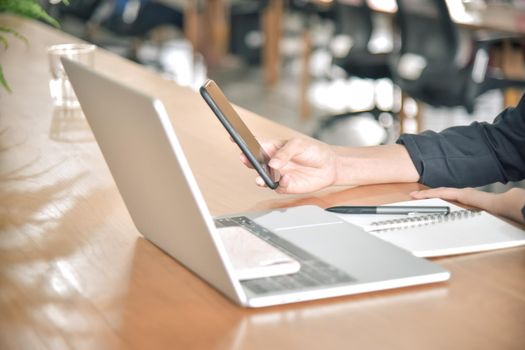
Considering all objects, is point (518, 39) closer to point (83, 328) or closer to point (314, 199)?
point (314, 199)

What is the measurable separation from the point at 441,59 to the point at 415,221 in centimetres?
332

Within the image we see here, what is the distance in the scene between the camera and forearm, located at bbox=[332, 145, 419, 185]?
5.61ft

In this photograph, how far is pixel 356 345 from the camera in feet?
3.55

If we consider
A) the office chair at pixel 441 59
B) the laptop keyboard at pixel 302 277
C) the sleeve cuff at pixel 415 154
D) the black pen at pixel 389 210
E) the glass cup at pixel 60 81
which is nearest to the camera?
the laptop keyboard at pixel 302 277

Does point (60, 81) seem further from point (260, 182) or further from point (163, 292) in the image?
point (163, 292)

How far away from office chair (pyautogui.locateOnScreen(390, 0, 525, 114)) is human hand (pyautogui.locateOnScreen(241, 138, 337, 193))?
2.96 metres

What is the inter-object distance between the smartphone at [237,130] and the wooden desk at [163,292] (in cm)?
8

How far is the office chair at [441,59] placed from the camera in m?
4.52

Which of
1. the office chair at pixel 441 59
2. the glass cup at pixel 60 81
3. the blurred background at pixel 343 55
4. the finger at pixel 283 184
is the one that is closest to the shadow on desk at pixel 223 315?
the finger at pixel 283 184

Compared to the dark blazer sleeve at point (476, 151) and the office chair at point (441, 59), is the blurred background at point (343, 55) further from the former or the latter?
the dark blazer sleeve at point (476, 151)

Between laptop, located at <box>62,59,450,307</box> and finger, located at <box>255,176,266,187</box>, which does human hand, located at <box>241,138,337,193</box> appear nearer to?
finger, located at <box>255,176,266,187</box>

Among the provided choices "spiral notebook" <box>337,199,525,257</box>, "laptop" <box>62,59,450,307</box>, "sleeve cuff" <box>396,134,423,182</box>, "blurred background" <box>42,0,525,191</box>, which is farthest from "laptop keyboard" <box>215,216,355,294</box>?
"blurred background" <box>42,0,525,191</box>

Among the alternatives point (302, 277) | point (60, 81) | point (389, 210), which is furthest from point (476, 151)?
point (60, 81)

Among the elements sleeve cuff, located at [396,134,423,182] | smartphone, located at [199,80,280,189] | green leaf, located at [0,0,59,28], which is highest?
green leaf, located at [0,0,59,28]
